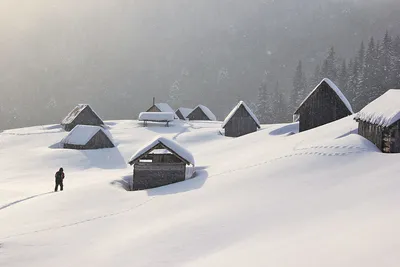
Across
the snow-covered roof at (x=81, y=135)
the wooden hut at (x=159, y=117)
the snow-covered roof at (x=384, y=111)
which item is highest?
the snow-covered roof at (x=384, y=111)

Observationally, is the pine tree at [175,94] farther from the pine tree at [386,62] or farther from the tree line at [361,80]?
the pine tree at [386,62]

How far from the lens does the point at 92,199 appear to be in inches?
723

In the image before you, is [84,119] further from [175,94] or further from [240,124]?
[175,94]

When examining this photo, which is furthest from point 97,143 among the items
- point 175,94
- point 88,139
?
point 175,94

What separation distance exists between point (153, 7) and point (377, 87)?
157m

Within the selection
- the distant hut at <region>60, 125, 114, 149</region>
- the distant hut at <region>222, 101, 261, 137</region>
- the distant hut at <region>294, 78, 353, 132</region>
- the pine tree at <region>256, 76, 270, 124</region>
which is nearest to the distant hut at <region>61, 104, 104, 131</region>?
the distant hut at <region>60, 125, 114, 149</region>

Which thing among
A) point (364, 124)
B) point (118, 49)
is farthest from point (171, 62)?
point (364, 124)

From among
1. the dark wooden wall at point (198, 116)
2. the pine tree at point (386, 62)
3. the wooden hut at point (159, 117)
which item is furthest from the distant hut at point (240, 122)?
the pine tree at point (386, 62)

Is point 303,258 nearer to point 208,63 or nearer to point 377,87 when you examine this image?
point 377,87

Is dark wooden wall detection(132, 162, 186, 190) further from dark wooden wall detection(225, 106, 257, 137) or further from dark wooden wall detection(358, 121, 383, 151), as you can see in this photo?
dark wooden wall detection(225, 106, 257, 137)

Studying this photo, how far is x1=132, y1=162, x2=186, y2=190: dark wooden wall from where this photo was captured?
2161cm

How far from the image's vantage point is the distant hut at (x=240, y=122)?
44344 millimetres

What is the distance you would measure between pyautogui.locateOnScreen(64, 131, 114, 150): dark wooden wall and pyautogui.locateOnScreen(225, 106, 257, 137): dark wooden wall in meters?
14.4

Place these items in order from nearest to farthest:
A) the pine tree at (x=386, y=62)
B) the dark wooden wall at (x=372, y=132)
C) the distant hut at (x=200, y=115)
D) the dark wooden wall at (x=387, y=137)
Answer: the dark wooden wall at (x=387, y=137) < the dark wooden wall at (x=372, y=132) < the pine tree at (x=386, y=62) < the distant hut at (x=200, y=115)
